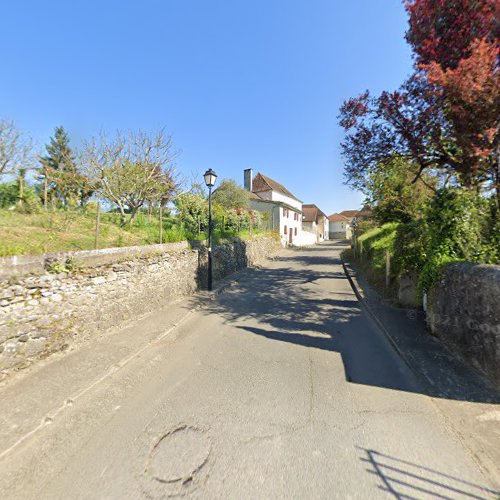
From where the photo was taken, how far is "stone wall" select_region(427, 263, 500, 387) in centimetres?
341

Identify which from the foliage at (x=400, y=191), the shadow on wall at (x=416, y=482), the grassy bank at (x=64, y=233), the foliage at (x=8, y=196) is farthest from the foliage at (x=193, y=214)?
the shadow on wall at (x=416, y=482)

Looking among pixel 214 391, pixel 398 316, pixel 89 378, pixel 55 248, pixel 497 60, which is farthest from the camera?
pixel 398 316

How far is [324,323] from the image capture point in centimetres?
618

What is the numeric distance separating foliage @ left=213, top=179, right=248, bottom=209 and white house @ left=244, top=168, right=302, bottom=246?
3.99m

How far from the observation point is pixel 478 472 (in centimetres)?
223

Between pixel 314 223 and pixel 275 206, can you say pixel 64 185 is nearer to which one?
pixel 275 206

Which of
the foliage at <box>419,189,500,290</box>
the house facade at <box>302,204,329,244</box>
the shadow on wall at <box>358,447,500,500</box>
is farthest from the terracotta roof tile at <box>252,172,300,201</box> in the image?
the shadow on wall at <box>358,447,500,500</box>

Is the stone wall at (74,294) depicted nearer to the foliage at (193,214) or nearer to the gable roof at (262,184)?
the foliage at (193,214)

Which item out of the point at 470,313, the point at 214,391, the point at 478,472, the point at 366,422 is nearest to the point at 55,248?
the point at 214,391

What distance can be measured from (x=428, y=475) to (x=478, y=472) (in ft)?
1.57

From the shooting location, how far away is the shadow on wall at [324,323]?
12.4 feet

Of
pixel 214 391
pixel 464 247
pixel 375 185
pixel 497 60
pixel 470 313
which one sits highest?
pixel 497 60

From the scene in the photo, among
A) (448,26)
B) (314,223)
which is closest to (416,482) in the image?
(448,26)

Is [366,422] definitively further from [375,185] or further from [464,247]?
[375,185]
